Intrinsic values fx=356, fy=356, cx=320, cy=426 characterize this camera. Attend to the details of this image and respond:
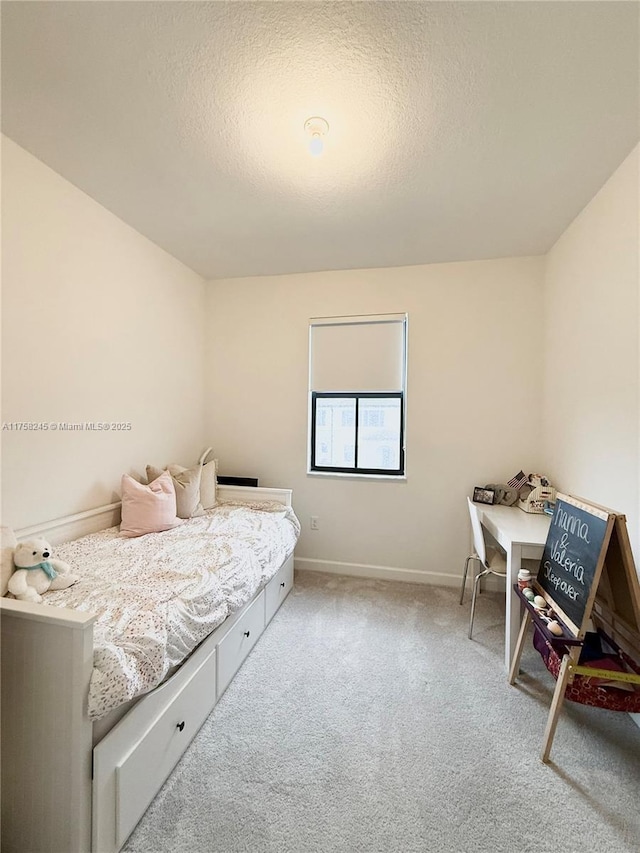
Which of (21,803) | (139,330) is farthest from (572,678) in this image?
(139,330)

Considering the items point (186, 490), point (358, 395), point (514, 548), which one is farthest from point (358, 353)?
point (514, 548)

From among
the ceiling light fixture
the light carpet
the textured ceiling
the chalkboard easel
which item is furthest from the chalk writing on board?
the ceiling light fixture

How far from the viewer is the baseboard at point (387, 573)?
9.61ft

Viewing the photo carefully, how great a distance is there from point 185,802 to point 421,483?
241cm

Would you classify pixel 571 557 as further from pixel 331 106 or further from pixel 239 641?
pixel 331 106

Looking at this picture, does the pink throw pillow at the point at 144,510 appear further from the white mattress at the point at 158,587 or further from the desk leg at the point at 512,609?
the desk leg at the point at 512,609

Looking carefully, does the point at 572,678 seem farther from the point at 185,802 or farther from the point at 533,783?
the point at 185,802

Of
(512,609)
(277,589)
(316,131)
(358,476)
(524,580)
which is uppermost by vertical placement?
(316,131)

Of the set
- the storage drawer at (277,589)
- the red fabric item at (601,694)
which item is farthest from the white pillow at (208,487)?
the red fabric item at (601,694)

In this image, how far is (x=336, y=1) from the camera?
1130 millimetres

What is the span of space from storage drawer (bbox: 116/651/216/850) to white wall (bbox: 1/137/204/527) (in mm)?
1204

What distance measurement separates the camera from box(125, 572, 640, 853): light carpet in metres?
1.18

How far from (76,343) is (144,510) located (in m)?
1.08

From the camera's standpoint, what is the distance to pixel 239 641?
192cm
